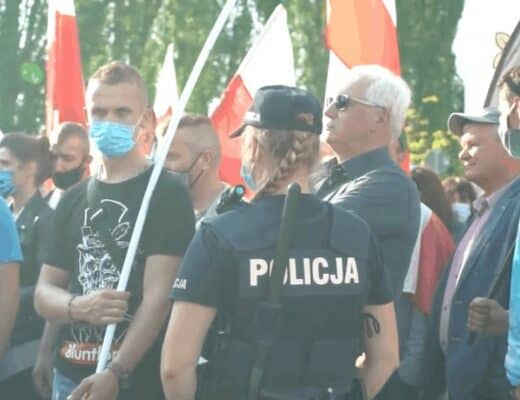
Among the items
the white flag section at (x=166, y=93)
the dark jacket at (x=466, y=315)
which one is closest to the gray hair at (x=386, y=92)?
the dark jacket at (x=466, y=315)

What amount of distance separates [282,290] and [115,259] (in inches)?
49.1

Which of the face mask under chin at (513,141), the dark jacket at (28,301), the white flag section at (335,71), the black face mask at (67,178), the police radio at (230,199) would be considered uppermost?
the face mask under chin at (513,141)

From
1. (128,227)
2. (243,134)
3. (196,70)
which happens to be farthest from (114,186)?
(243,134)

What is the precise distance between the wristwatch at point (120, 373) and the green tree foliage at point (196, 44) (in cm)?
2436

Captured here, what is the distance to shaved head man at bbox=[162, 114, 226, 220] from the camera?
292 inches

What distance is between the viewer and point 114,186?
5.95 meters

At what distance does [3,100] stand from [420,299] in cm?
2566

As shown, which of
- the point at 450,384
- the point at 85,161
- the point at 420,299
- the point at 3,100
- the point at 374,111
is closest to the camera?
the point at 450,384

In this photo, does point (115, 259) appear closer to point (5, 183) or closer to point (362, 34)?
point (5, 183)

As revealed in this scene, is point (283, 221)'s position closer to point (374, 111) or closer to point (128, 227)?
point (128, 227)

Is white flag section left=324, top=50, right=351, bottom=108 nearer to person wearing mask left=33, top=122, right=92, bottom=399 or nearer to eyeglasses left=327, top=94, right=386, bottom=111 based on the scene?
person wearing mask left=33, top=122, right=92, bottom=399

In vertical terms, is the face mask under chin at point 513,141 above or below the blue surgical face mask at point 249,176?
above

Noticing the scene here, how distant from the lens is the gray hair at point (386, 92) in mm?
6311

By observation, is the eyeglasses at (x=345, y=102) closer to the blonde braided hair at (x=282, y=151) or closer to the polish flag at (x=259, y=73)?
the blonde braided hair at (x=282, y=151)
